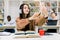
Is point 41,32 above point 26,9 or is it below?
below

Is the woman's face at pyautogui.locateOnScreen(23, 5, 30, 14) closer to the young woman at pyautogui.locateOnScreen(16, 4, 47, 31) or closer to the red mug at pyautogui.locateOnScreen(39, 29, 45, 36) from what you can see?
the young woman at pyautogui.locateOnScreen(16, 4, 47, 31)

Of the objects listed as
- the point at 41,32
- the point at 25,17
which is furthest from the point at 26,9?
the point at 41,32

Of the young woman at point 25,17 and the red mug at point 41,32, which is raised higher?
the young woman at point 25,17

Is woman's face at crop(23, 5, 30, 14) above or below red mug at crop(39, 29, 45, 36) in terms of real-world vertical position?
above

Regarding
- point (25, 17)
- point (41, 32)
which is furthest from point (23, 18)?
point (41, 32)

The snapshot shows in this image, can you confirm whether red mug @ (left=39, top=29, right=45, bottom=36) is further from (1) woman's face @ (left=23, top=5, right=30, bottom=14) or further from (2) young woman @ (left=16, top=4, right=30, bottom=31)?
(1) woman's face @ (left=23, top=5, right=30, bottom=14)

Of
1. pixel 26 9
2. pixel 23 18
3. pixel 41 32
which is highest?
pixel 26 9

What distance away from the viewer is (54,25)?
6.11ft

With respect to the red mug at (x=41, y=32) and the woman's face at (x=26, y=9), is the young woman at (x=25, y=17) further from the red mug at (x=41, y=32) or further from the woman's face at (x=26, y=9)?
the red mug at (x=41, y=32)

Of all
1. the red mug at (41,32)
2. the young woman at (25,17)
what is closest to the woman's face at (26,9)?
the young woman at (25,17)

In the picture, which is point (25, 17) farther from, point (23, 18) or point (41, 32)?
point (41, 32)

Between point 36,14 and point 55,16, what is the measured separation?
0.87 ft

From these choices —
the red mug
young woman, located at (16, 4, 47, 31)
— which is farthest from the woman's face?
the red mug

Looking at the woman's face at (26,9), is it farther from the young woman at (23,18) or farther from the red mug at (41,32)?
the red mug at (41,32)
